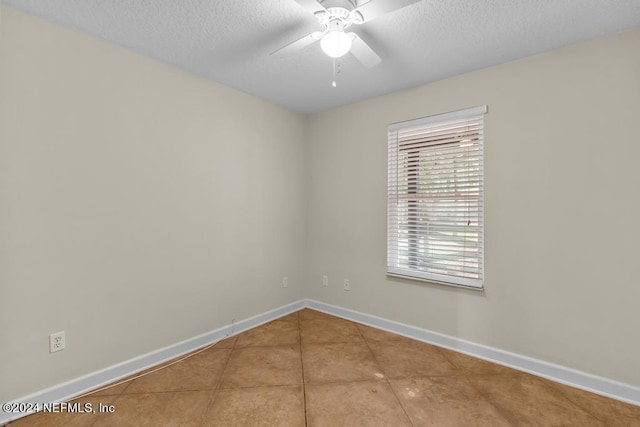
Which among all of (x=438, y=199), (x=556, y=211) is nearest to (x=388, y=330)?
(x=438, y=199)

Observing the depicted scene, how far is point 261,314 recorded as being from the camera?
325 cm

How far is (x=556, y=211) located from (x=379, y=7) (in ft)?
6.26

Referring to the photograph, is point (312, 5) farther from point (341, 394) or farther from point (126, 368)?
point (126, 368)

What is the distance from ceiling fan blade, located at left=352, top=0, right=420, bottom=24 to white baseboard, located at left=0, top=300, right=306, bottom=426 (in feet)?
9.01

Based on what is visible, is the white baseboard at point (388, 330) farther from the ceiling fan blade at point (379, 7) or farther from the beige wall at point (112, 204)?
the ceiling fan blade at point (379, 7)

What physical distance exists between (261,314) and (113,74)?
250cm

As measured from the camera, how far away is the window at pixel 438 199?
8.52ft

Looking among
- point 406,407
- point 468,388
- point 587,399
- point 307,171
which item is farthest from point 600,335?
point 307,171

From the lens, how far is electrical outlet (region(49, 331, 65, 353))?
192 cm

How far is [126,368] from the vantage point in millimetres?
2227

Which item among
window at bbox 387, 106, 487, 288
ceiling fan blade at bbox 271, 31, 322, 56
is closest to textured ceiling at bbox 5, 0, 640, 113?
ceiling fan blade at bbox 271, 31, 322, 56

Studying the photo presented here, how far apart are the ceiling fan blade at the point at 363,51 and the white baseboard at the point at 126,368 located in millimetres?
2583

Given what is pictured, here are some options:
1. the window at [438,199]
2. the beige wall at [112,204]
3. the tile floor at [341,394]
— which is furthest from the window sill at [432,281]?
the beige wall at [112,204]

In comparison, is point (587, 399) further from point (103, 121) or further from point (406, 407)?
point (103, 121)
